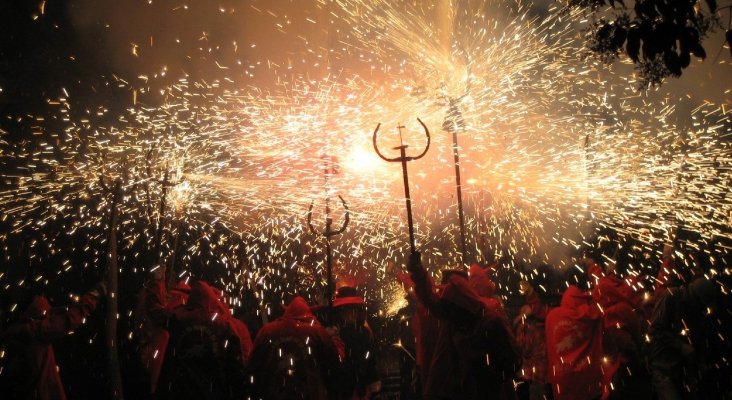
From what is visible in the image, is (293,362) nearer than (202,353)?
Yes

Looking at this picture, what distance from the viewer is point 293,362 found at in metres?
5.10

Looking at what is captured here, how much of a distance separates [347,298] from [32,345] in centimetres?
300

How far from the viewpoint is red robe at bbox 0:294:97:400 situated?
5.66 m

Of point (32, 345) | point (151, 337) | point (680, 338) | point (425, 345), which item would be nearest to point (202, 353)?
point (151, 337)

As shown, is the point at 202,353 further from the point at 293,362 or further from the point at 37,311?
the point at 37,311

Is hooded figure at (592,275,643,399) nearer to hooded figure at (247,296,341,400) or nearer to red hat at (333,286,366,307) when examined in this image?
red hat at (333,286,366,307)

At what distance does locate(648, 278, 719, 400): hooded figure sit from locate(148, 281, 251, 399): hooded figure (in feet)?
12.2

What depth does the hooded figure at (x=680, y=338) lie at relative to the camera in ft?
17.8

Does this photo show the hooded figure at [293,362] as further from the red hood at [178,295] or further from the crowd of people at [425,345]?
the red hood at [178,295]

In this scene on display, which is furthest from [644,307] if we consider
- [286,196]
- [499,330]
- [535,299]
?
[286,196]

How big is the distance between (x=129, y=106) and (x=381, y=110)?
15.6 feet

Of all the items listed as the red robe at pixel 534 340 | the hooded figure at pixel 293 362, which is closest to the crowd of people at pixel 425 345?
the hooded figure at pixel 293 362

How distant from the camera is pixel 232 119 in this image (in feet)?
31.8

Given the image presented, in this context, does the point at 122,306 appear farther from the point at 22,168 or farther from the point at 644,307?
the point at 644,307
